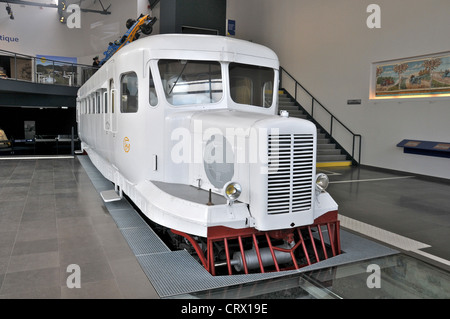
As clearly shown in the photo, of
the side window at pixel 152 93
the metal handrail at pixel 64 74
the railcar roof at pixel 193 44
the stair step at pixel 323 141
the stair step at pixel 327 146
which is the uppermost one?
the metal handrail at pixel 64 74

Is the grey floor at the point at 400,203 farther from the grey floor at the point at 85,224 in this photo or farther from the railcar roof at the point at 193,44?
the railcar roof at the point at 193,44

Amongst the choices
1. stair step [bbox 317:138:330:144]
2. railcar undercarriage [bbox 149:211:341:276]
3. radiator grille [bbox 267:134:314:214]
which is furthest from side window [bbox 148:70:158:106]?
stair step [bbox 317:138:330:144]

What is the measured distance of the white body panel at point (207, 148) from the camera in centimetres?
329

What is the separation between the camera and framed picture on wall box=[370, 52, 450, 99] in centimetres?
887

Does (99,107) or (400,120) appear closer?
(99,107)

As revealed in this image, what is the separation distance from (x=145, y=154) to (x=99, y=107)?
3.66m

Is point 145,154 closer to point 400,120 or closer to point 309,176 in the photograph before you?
point 309,176

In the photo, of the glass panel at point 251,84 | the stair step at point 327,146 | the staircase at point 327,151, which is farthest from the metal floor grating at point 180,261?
the stair step at point 327,146

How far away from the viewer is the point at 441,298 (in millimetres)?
2977

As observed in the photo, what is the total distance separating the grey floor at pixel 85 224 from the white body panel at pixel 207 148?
2.09 ft

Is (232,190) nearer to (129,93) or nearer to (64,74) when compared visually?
(129,93)

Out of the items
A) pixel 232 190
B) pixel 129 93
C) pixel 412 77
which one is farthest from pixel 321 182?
pixel 412 77

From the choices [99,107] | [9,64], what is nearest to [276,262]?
[99,107]

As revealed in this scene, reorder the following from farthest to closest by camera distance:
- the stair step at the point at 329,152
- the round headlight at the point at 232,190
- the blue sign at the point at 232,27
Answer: the blue sign at the point at 232,27 → the stair step at the point at 329,152 → the round headlight at the point at 232,190
